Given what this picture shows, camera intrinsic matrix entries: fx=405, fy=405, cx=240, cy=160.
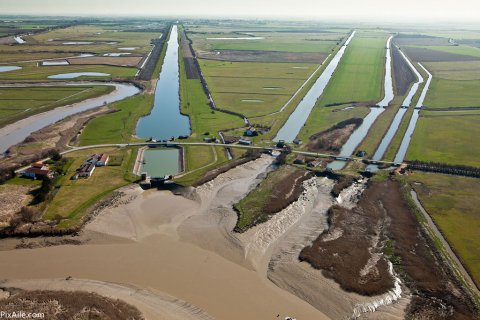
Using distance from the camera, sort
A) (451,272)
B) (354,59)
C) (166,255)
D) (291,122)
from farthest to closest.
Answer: (354,59), (291,122), (166,255), (451,272)

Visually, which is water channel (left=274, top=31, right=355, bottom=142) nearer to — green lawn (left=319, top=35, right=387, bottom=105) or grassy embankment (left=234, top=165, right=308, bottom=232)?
green lawn (left=319, top=35, right=387, bottom=105)

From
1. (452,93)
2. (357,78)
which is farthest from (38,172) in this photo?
(452,93)

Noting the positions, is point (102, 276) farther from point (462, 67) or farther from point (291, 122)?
point (462, 67)

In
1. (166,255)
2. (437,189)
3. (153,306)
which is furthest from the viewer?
(437,189)

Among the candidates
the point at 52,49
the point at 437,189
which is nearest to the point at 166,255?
the point at 437,189

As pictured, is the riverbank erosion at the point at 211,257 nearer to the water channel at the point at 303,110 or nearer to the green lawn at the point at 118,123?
the green lawn at the point at 118,123

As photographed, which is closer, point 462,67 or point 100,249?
point 100,249

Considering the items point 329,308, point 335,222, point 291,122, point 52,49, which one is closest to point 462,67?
point 291,122

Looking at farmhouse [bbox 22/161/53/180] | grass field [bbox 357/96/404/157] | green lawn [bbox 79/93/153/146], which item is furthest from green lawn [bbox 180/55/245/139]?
farmhouse [bbox 22/161/53/180]
